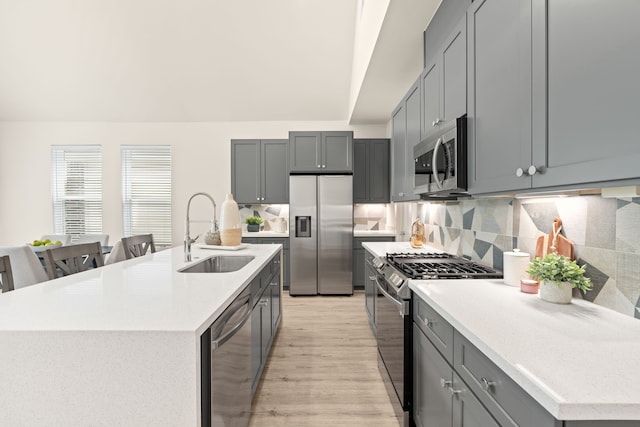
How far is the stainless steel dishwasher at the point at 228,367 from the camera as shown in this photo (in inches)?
45.8

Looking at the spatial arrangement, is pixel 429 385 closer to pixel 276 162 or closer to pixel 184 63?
pixel 276 162

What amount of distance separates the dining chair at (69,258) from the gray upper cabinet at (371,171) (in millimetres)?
3588

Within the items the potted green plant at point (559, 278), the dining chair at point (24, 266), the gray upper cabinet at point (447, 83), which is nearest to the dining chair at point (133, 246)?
the dining chair at point (24, 266)

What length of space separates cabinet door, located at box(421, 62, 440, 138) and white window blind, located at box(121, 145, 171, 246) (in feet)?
15.3

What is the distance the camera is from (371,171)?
204 inches

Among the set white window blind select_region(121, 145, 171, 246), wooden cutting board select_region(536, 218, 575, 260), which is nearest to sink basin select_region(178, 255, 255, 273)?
wooden cutting board select_region(536, 218, 575, 260)

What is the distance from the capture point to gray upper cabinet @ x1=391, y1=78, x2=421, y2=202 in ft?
8.75

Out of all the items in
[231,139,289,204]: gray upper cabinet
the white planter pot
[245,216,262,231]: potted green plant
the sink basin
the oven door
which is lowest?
the oven door

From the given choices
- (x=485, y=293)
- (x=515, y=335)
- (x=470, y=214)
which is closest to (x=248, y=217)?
(x=470, y=214)

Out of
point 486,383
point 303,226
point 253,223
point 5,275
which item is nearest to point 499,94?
point 486,383

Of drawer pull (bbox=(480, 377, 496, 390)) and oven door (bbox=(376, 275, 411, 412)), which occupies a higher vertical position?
drawer pull (bbox=(480, 377, 496, 390))

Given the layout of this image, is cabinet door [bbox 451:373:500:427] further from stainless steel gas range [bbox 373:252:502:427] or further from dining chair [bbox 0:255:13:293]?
dining chair [bbox 0:255:13:293]

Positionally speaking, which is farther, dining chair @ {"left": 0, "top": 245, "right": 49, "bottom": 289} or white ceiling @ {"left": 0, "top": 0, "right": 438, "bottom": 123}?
white ceiling @ {"left": 0, "top": 0, "right": 438, "bottom": 123}

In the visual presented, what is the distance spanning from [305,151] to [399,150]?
2055 mm
